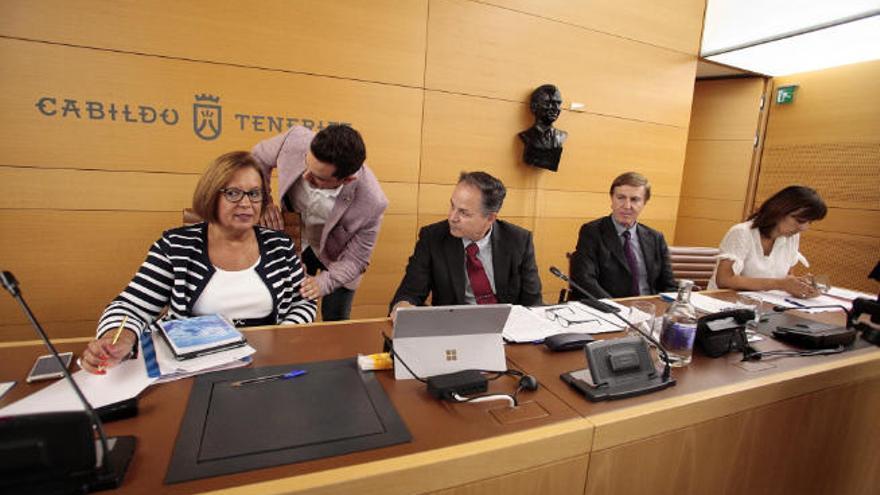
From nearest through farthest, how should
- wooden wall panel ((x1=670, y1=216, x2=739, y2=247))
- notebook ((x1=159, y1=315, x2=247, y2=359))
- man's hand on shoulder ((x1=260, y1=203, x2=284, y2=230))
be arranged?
notebook ((x1=159, y1=315, x2=247, y2=359)) → man's hand on shoulder ((x1=260, y1=203, x2=284, y2=230)) → wooden wall panel ((x1=670, y1=216, x2=739, y2=247))

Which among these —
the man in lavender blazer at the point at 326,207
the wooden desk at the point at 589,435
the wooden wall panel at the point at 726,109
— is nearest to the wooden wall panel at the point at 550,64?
the wooden wall panel at the point at 726,109

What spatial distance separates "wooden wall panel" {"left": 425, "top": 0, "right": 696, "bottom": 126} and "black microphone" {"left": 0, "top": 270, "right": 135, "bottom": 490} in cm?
299

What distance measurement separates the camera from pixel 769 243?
8.65 ft

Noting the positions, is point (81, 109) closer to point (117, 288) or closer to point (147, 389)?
point (117, 288)

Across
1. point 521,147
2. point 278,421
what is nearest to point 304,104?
point 521,147

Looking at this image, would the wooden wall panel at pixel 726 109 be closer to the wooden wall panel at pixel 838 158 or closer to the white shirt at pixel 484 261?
the wooden wall panel at pixel 838 158

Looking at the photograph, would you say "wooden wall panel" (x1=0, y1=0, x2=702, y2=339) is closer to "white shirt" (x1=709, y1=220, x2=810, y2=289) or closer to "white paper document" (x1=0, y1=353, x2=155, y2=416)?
"white shirt" (x1=709, y1=220, x2=810, y2=289)

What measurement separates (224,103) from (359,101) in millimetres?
888

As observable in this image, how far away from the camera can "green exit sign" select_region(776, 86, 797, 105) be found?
14.6ft

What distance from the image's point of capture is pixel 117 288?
112 inches

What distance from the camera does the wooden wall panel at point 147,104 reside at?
247 cm

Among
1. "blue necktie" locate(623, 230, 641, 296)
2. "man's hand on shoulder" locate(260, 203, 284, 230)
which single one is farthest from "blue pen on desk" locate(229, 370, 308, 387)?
"blue necktie" locate(623, 230, 641, 296)

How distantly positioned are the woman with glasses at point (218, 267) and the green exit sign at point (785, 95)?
17.1 feet

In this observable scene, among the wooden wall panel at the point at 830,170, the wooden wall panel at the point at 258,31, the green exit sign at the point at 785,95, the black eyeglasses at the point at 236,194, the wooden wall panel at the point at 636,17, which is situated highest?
the wooden wall panel at the point at 636,17
